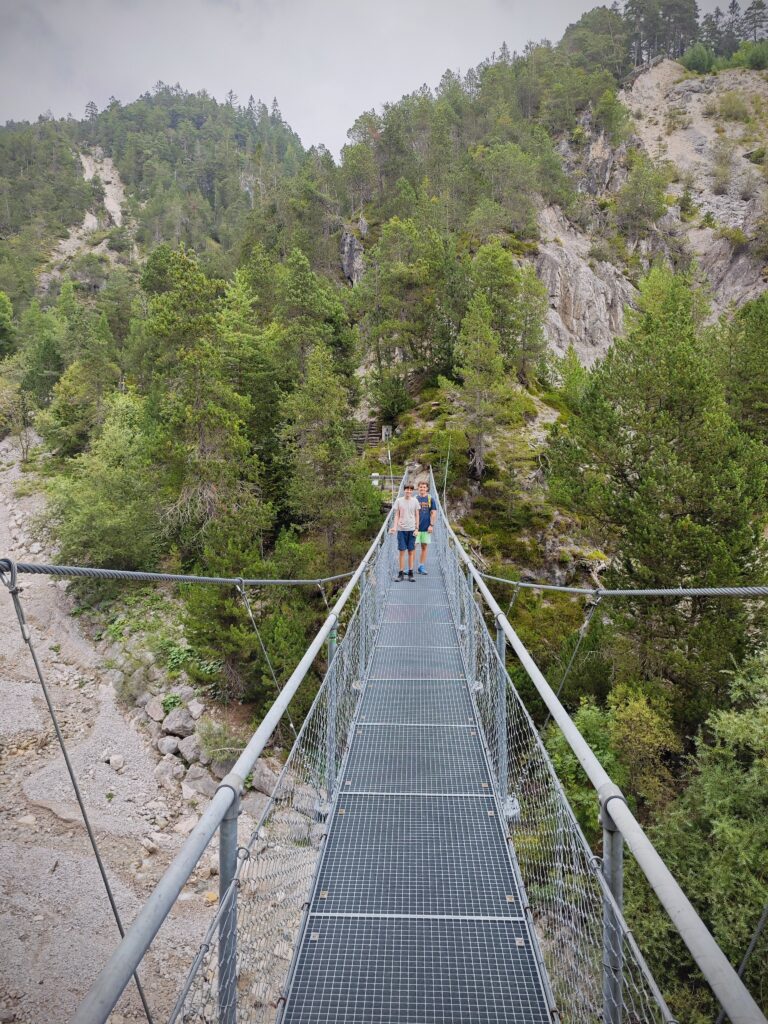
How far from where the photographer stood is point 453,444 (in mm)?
20531

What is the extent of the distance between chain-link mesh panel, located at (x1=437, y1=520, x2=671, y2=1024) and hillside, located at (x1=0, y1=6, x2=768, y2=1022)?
5.06m

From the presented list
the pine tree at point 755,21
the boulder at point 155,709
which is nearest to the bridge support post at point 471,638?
the boulder at point 155,709

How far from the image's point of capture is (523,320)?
77.4 ft

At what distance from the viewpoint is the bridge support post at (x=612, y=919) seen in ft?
4.92

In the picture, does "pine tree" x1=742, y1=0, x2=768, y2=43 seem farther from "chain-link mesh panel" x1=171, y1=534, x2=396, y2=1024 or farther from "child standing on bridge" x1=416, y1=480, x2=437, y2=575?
"chain-link mesh panel" x1=171, y1=534, x2=396, y2=1024

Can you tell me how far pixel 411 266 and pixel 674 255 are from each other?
105ft

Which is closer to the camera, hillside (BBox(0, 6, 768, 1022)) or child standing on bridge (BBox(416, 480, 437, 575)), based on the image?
child standing on bridge (BBox(416, 480, 437, 575))

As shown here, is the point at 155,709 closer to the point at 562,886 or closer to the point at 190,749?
the point at 190,749

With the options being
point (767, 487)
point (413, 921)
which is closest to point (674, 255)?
point (767, 487)

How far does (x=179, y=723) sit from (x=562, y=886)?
11.6 metres

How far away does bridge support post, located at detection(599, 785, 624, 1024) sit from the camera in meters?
1.50

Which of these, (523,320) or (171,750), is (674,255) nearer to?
(523,320)

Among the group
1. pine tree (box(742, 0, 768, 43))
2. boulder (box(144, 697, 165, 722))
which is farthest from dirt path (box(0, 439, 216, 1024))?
pine tree (box(742, 0, 768, 43))

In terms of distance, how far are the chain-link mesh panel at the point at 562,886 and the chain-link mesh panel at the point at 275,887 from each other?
1072mm
